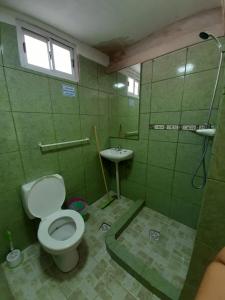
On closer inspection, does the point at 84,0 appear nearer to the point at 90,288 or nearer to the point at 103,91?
the point at 103,91

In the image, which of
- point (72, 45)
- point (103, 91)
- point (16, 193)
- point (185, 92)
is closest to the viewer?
point (16, 193)

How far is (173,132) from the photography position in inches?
66.3

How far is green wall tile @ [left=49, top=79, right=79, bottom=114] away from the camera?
61.2 inches

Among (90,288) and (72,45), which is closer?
(90,288)

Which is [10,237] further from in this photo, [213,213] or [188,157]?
[188,157]

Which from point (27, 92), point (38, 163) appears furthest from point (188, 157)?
point (27, 92)

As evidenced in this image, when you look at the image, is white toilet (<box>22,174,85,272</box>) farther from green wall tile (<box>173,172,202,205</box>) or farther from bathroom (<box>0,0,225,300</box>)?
green wall tile (<box>173,172,202,205</box>)

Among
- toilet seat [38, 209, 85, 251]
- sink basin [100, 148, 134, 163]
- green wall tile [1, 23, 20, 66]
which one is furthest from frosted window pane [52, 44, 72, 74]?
toilet seat [38, 209, 85, 251]

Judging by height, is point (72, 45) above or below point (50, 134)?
above

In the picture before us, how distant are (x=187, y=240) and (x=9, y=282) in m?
1.89

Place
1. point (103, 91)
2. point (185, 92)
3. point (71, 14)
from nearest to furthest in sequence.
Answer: point (71, 14)
point (185, 92)
point (103, 91)

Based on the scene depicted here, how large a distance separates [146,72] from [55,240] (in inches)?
83.8

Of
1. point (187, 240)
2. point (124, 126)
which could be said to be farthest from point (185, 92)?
point (187, 240)

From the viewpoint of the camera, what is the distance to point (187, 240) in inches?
63.7
